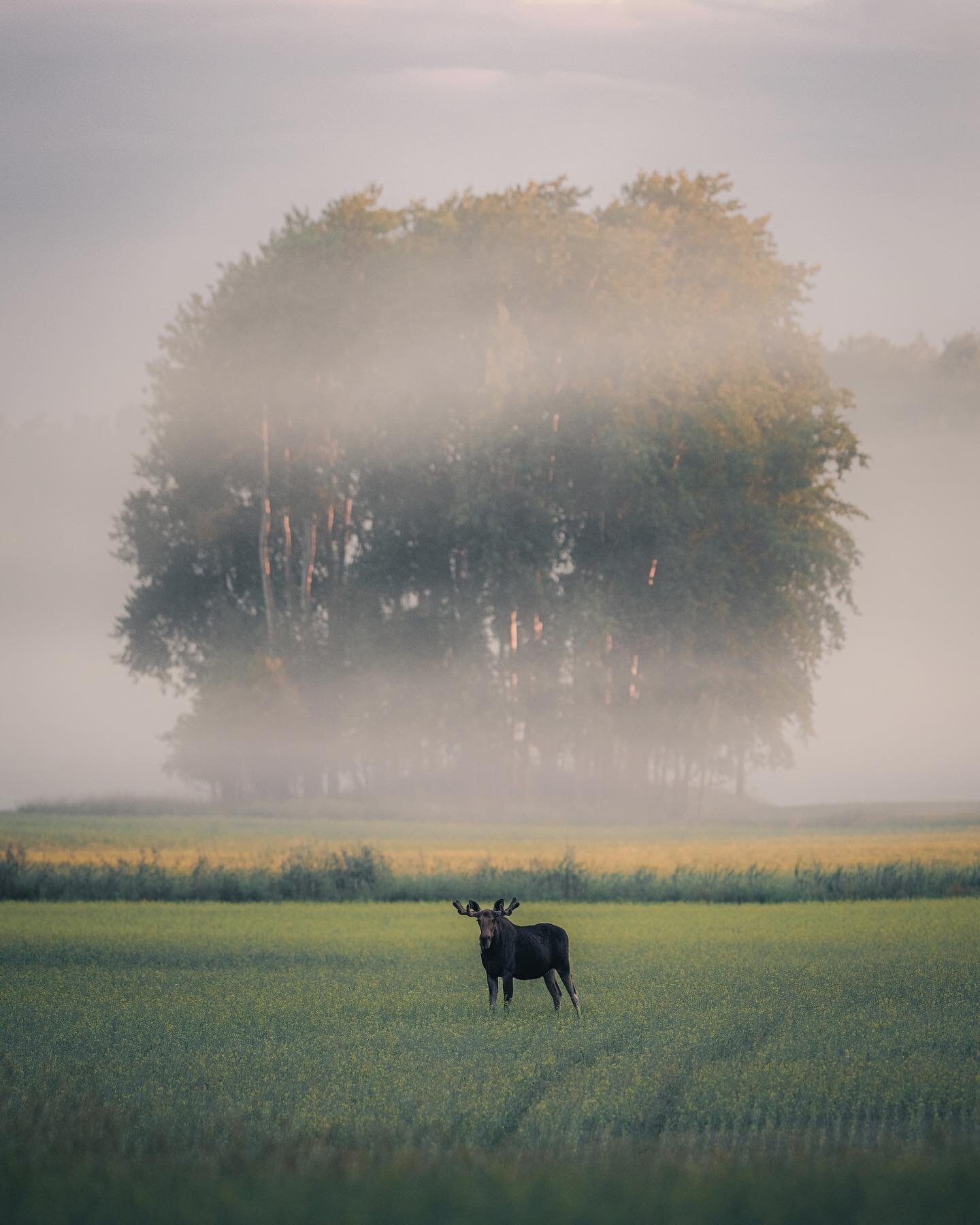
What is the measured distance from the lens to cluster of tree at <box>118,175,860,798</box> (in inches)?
1917

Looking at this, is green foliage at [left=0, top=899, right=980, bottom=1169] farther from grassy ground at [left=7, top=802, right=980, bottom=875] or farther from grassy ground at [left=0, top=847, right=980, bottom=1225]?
grassy ground at [left=7, top=802, right=980, bottom=875]

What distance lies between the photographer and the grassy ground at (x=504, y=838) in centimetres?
2936

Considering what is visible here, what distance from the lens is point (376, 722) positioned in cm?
5056

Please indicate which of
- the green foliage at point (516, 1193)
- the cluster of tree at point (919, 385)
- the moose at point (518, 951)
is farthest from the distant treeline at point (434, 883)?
the cluster of tree at point (919, 385)

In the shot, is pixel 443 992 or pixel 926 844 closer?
pixel 443 992

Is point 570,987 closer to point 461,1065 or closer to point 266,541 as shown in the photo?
point 461,1065

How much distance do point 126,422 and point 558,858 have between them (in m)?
48.6

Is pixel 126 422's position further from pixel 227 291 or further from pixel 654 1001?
pixel 654 1001

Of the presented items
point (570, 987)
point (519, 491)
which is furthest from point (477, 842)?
point (570, 987)

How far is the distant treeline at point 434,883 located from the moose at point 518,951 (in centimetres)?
1276

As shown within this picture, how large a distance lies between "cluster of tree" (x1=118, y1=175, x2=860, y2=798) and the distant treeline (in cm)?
2086

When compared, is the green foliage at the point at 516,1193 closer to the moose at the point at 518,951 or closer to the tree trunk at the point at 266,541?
the moose at the point at 518,951

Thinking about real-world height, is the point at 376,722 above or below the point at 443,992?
above

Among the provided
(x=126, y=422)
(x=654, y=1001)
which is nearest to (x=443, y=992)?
(x=654, y=1001)
